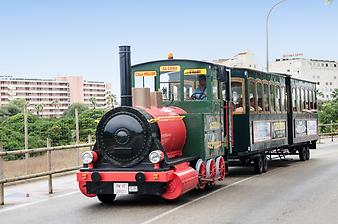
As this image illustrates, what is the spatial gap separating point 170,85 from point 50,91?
10802 centimetres

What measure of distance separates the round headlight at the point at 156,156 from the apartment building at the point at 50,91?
301ft

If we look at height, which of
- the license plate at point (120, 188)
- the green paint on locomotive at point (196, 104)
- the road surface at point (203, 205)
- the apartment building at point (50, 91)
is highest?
the apartment building at point (50, 91)

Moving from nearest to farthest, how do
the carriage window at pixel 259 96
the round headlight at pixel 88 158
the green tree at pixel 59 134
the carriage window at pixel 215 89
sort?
the round headlight at pixel 88 158, the carriage window at pixel 215 89, the carriage window at pixel 259 96, the green tree at pixel 59 134

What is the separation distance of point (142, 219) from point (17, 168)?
6723 millimetres

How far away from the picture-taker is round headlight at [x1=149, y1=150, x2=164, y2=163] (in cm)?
1080

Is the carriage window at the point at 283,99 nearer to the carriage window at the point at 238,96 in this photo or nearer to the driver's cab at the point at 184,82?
the carriage window at the point at 238,96

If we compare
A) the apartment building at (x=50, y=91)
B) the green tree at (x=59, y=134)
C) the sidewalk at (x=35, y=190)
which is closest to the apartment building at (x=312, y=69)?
the apartment building at (x=50, y=91)

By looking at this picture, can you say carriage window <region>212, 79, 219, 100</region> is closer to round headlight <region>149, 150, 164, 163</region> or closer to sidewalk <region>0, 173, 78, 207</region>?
round headlight <region>149, 150, 164, 163</region>

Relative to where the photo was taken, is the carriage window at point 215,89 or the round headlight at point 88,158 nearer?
the round headlight at point 88,158

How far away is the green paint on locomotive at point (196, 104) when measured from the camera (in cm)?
1258

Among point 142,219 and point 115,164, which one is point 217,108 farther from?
point 142,219

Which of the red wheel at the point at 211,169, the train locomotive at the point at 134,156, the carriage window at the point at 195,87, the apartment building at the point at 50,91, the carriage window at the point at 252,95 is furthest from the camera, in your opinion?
the apartment building at the point at 50,91

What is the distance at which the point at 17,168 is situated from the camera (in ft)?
50.4

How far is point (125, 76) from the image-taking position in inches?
458
